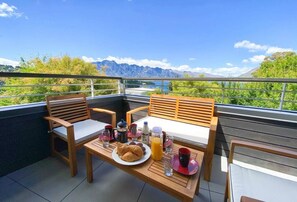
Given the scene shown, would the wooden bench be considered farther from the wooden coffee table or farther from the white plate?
the white plate

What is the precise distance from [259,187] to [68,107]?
2.22 m

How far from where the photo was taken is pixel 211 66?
781 inches

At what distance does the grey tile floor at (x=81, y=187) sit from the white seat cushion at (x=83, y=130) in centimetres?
Result: 42

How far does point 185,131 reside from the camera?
1.82 metres

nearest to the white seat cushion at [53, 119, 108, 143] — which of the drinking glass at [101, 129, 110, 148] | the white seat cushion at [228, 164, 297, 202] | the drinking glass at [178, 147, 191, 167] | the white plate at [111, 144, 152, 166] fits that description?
the drinking glass at [101, 129, 110, 148]

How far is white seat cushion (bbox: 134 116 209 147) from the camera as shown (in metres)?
1.60

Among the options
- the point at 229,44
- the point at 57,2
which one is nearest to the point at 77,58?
the point at 57,2

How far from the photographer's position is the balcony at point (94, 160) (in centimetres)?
137

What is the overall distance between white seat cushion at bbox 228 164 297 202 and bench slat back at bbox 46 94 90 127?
1999mm

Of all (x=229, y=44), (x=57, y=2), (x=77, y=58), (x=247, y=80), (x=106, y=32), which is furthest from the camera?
(x=229, y=44)

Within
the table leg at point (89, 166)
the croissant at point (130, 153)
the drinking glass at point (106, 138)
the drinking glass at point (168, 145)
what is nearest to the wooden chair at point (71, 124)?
the table leg at point (89, 166)

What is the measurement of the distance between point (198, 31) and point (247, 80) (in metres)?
12.8

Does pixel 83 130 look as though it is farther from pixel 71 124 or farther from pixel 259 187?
pixel 259 187

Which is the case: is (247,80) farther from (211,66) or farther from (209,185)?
(211,66)
